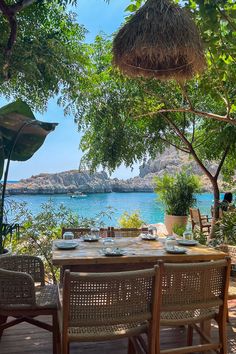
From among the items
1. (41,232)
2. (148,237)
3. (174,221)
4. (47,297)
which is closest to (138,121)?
(174,221)

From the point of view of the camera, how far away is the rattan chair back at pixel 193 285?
2151 millimetres

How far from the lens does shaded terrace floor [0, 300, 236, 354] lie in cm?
276

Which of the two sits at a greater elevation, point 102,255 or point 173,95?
point 173,95

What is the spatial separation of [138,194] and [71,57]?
13.5m

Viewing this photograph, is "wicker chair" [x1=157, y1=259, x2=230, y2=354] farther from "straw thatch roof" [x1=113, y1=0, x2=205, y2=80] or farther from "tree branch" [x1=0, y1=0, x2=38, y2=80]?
"tree branch" [x1=0, y1=0, x2=38, y2=80]

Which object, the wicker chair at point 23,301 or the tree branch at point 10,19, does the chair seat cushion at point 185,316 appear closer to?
the wicker chair at point 23,301

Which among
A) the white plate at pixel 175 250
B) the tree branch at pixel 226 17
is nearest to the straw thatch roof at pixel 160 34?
the tree branch at pixel 226 17

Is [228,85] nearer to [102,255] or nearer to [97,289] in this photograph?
[102,255]

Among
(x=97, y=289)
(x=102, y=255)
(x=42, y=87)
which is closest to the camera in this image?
(x=97, y=289)

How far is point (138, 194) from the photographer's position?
1811cm

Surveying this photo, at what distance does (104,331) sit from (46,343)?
106cm

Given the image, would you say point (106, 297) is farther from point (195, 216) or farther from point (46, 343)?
point (195, 216)

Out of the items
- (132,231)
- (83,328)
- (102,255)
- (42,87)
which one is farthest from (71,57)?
(83,328)

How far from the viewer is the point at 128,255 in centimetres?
275
